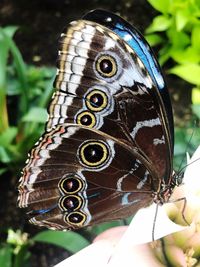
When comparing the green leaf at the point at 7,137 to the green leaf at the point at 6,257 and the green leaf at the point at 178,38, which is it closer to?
the green leaf at the point at 6,257

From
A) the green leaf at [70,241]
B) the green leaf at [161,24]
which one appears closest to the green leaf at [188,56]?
the green leaf at [161,24]

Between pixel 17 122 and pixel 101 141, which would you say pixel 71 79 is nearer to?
pixel 101 141

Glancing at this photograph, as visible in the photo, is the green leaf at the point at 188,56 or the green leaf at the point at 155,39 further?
the green leaf at the point at 155,39

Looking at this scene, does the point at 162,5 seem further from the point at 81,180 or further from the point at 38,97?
the point at 81,180

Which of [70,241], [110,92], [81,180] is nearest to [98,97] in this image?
[110,92]

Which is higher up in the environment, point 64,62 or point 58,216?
point 64,62

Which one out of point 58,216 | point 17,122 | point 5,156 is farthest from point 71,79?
point 17,122

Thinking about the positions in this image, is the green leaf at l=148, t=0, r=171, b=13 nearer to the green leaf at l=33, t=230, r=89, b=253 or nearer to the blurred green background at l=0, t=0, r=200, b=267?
the blurred green background at l=0, t=0, r=200, b=267
